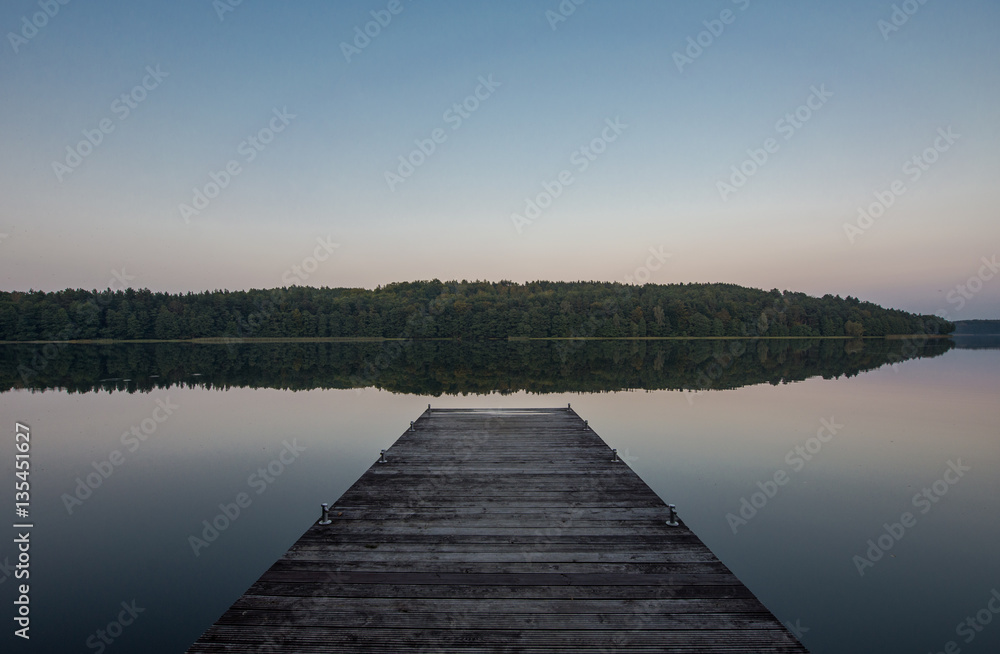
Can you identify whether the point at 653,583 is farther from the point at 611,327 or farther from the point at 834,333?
the point at 834,333

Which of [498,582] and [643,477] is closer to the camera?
[498,582]

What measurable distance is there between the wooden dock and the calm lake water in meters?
1.32

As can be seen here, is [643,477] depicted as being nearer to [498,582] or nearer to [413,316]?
[498,582]

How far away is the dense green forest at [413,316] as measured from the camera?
237 feet

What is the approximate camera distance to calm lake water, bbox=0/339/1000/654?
4.87m

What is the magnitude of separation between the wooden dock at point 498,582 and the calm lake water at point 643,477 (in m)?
1.32

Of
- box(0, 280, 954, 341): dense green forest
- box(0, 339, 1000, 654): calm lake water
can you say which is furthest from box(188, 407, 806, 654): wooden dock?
box(0, 280, 954, 341): dense green forest

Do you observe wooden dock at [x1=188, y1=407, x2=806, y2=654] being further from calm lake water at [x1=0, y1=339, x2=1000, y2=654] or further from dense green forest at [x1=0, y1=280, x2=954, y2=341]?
dense green forest at [x1=0, y1=280, x2=954, y2=341]

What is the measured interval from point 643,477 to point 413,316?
6865cm

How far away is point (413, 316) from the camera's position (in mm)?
75500

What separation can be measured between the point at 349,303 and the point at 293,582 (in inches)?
3124

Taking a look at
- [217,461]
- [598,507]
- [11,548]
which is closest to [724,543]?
[598,507]

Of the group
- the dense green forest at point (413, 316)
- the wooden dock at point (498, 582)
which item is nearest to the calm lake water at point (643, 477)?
the wooden dock at point (498, 582)

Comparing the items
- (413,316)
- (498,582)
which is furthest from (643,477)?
(413,316)
